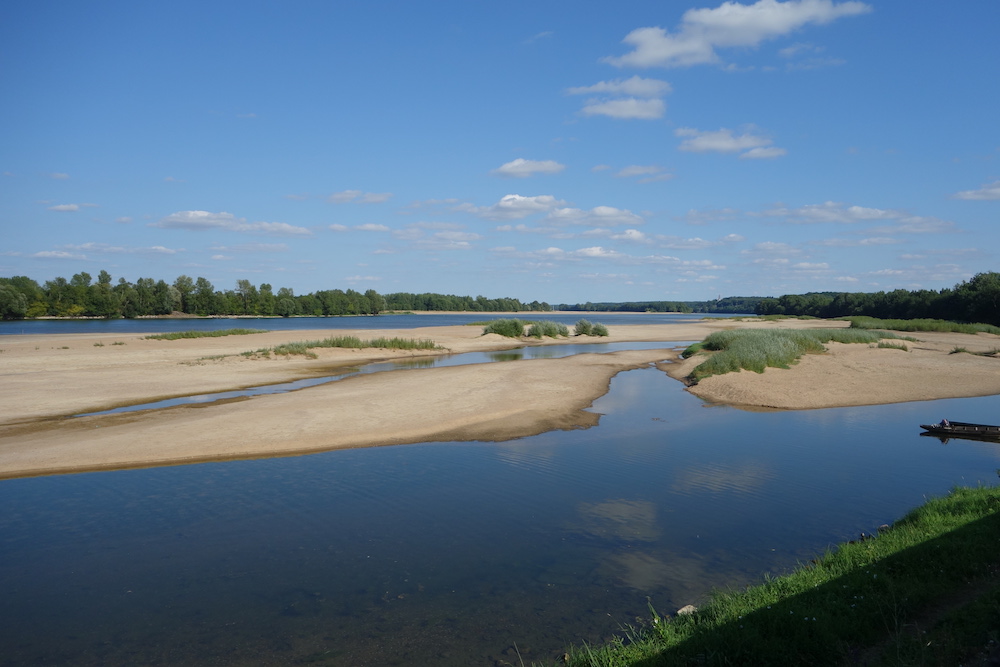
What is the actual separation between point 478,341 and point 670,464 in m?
41.0

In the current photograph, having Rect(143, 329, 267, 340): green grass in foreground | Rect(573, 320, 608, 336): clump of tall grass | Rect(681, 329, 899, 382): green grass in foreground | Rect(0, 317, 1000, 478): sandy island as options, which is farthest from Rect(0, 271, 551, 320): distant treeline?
Rect(681, 329, 899, 382): green grass in foreground

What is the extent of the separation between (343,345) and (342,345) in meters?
0.07

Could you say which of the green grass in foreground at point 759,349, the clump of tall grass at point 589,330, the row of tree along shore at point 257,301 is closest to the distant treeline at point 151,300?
the row of tree along shore at point 257,301

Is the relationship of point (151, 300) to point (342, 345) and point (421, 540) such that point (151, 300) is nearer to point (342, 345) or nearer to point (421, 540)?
point (342, 345)

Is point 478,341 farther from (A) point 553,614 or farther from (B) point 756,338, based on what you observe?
(A) point 553,614

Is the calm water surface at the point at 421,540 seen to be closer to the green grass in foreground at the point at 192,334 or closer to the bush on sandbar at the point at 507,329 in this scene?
the green grass in foreground at the point at 192,334

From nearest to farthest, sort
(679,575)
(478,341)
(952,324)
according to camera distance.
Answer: (679,575)
(478,341)
(952,324)

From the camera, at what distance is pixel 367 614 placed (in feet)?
22.5

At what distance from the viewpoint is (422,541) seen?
9.02m

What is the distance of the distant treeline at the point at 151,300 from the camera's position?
9838cm

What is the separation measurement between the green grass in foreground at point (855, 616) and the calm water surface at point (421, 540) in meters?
0.98

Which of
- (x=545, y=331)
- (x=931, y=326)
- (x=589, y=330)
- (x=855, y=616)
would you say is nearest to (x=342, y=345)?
(x=545, y=331)

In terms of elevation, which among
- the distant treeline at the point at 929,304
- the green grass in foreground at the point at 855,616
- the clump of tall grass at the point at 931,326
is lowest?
the green grass in foreground at the point at 855,616

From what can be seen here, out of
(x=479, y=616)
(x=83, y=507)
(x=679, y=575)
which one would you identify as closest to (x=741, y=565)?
(x=679, y=575)
